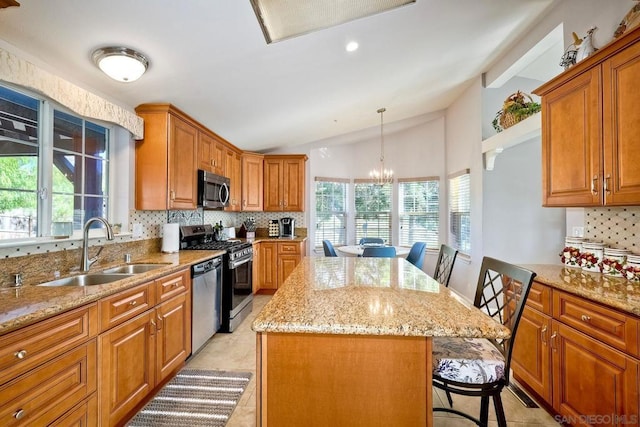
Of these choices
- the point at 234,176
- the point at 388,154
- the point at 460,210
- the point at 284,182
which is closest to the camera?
the point at 234,176

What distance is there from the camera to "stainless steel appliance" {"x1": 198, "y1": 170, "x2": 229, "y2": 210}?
3.17m

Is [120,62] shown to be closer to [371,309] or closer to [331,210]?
[371,309]

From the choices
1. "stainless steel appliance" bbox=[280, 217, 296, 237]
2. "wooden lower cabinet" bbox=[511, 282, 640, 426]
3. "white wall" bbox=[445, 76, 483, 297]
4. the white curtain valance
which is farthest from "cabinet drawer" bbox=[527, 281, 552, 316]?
"stainless steel appliance" bbox=[280, 217, 296, 237]

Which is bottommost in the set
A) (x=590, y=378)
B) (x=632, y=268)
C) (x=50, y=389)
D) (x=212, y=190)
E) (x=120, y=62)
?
(x=590, y=378)

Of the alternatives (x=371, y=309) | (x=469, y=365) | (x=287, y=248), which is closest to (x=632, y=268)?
(x=469, y=365)

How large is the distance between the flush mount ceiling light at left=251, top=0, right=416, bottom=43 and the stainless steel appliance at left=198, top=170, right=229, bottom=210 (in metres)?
1.75

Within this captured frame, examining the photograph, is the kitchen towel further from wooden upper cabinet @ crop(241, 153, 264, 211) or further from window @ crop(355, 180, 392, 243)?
window @ crop(355, 180, 392, 243)

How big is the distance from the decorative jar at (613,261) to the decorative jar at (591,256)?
0.10ft

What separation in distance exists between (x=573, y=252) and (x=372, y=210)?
3640mm

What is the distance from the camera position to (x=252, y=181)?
15.6 feet

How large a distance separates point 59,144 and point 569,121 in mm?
3629

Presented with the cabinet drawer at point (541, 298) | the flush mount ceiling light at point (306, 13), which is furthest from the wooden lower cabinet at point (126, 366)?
the cabinet drawer at point (541, 298)

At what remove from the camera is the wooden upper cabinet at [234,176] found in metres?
4.05

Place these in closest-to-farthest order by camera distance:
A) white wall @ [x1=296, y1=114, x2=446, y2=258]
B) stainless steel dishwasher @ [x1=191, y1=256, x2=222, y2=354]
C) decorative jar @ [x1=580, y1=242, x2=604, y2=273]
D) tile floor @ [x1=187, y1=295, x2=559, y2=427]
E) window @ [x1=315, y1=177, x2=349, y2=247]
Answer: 1. tile floor @ [x1=187, y1=295, x2=559, y2=427]
2. decorative jar @ [x1=580, y1=242, x2=604, y2=273]
3. stainless steel dishwasher @ [x1=191, y1=256, x2=222, y2=354]
4. white wall @ [x1=296, y1=114, x2=446, y2=258]
5. window @ [x1=315, y1=177, x2=349, y2=247]
